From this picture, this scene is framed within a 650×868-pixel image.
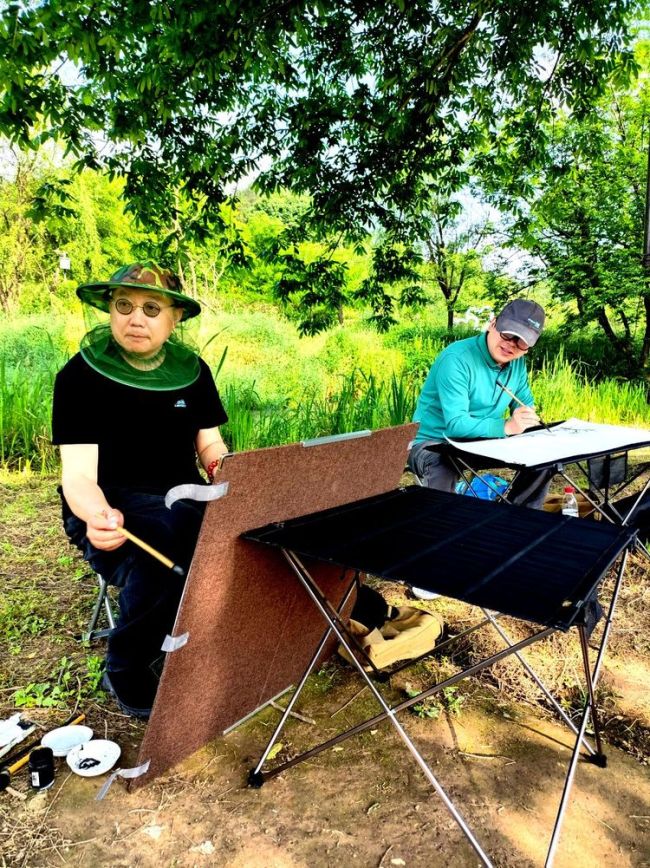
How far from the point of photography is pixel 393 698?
2.04 metres

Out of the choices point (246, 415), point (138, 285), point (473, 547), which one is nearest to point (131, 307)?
point (138, 285)

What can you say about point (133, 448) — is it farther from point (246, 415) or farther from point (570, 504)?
point (246, 415)

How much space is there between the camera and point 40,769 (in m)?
1.58

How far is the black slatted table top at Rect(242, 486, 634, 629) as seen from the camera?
3.93 ft

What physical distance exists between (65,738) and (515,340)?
8.31 ft

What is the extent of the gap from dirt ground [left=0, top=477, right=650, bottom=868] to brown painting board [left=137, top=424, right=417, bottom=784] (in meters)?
0.14

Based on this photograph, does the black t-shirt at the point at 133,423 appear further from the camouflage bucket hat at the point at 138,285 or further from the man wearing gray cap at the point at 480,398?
the man wearing gray cap at the point at 480,398

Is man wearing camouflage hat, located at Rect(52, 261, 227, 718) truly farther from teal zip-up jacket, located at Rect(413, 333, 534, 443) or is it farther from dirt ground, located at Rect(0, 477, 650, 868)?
teal zip-up jacket, located at Rect(413, 333, 534, 443)

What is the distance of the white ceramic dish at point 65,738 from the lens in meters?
1.73

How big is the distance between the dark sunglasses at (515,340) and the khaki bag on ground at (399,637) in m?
1.42

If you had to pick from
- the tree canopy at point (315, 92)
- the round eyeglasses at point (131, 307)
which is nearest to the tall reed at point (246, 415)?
the tree canopy at point (315, 92)

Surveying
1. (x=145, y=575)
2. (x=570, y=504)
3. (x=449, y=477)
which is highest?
(x=145, y=575)

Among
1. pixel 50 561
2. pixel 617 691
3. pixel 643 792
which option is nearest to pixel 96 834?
pixel 643 792

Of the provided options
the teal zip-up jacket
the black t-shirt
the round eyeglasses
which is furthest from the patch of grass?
the teal zip-up jacket
